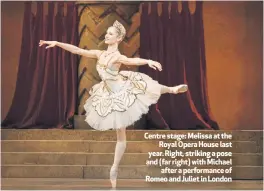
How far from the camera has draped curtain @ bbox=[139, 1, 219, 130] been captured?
8.89 m

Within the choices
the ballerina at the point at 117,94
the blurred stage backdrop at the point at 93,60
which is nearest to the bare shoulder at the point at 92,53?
the ballerina at the point at 117,94

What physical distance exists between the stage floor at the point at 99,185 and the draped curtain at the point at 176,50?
1927 mm

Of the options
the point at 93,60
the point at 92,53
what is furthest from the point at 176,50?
the point at 92,53

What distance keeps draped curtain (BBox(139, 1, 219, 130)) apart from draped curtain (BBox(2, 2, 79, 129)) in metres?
1.12

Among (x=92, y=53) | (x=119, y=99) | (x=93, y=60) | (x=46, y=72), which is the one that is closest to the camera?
(x=119, y=99)

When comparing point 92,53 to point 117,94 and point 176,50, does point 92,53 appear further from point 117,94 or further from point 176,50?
point 176,50

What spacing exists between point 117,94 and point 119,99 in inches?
2.0

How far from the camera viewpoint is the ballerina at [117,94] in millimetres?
5320

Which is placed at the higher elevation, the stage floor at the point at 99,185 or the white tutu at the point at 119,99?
the white tutu at the point at 119,99

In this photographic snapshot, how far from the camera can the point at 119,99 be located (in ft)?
17.6

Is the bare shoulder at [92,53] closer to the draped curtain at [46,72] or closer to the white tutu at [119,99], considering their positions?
the white tutu at [119,99]

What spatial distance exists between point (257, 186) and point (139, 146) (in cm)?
181

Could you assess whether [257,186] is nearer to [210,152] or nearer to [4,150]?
[210,152]

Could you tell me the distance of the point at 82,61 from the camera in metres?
8.54
